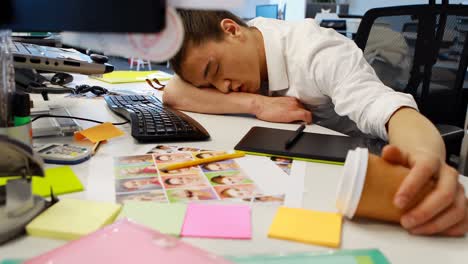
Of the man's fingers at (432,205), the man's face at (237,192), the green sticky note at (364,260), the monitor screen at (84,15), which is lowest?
the man's face at (237,192)

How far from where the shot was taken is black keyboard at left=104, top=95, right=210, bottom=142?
2.24 ft

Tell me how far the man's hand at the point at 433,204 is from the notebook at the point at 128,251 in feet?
0.65

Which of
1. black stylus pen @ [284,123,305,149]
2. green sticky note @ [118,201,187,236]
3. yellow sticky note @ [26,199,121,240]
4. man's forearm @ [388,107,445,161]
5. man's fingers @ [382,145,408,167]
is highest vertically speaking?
man's fingers @ [382,145,408,167]

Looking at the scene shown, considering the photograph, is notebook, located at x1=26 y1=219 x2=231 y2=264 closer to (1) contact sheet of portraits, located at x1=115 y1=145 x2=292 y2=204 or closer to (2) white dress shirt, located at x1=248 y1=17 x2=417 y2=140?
(1) contact sheet of portraits, located at x1=115 y1=145 x2=292 y2=204

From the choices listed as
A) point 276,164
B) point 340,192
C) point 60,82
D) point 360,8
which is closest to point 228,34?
point 276,164

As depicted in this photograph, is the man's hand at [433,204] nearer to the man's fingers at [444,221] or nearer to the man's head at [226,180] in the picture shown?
the man's fingers at [444,221]

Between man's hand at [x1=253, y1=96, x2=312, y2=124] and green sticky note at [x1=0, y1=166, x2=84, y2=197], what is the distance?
0.42 meters

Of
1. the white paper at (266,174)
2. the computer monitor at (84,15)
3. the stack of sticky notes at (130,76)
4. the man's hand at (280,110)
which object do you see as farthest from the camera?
the stack of sticky notes at (130,76)

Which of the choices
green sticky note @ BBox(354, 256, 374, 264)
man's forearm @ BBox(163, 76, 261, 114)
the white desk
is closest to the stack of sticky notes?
man's forearm @ BBox(163, 76, 261, 114)

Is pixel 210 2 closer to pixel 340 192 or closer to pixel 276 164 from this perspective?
pixel 340 192

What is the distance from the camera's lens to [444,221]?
39cm

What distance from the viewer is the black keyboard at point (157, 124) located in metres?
0.68

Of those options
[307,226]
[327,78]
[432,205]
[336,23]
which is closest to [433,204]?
[432,205]

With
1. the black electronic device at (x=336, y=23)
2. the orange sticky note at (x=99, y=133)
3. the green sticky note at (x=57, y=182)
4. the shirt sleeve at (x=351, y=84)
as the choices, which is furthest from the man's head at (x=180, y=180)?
the black electronic device at (x=336, y=23)
